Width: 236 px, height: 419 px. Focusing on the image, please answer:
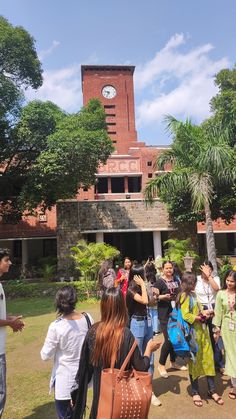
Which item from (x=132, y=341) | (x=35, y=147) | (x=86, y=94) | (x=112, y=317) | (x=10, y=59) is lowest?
(x=132, y=341)

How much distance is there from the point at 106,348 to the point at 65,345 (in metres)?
0.67

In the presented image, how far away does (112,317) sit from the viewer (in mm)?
2426

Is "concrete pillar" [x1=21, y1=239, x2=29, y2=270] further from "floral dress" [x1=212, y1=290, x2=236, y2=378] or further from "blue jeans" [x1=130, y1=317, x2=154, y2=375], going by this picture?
"floral dress" [x1=212, y1=290, x2=236, y2=378]

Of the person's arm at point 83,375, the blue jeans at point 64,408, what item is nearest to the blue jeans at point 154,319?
the blue jeans at point 64,408

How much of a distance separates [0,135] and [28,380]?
1433 centimetres

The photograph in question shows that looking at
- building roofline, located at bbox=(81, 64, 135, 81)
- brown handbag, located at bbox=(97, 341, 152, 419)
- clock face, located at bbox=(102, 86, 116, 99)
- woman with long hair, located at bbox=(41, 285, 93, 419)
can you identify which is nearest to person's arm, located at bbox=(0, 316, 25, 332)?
woman with long hair, located at bbox=(41, 285, 93, 419)

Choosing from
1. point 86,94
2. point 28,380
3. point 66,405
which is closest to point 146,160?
→ point 86,94

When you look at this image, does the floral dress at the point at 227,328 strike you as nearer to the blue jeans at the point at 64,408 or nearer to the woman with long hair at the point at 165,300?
the woman with long hair at the point at 165,300

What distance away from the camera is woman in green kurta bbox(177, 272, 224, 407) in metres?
4.11

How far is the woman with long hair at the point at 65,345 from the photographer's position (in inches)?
113

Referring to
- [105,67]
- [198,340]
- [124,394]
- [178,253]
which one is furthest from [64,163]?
[105,67]

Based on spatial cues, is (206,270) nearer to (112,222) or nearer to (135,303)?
(135,303)

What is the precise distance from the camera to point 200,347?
4.18m

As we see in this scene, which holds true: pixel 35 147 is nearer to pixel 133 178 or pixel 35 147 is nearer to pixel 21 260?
pixel 21 260
